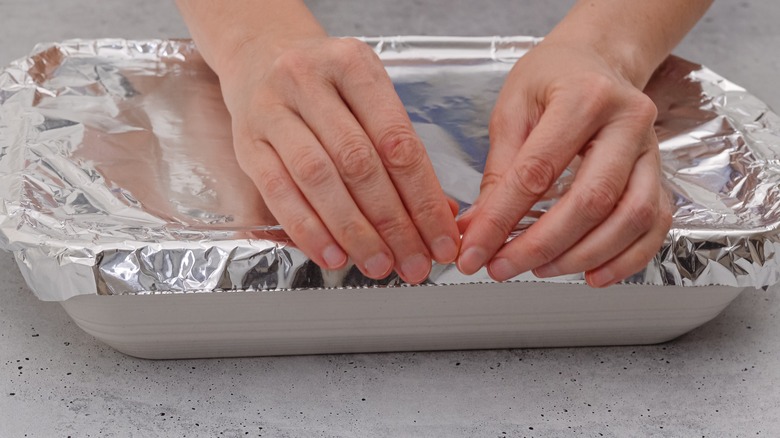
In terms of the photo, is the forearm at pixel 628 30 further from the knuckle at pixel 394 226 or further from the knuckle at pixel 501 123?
the knuckle at pixel 394 226

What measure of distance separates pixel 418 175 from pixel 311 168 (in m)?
0.08

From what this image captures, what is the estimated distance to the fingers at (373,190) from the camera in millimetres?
680

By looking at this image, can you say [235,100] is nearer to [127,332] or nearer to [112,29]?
[127,332]

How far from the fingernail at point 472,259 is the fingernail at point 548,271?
0.15 ft

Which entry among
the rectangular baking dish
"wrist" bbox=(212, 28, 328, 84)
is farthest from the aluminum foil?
"wrist" bbox=(212, 28, 328, 84)

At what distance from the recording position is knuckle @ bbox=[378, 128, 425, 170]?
69 centimetres

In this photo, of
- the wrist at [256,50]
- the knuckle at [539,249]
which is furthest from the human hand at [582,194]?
the wrist at [256,50]

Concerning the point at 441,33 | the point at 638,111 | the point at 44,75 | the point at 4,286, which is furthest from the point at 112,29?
the point at 638,111

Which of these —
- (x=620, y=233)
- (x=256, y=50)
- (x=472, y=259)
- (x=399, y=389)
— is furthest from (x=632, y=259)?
(x=256, y=50)

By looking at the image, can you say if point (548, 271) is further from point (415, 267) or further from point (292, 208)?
point (292, 208)

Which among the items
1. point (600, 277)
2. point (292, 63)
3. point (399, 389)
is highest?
point (292, 63)

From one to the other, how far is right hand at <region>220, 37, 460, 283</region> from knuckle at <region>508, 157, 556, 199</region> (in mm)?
60

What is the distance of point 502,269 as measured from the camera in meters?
0.69

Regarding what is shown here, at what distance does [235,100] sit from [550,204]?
0.31 m
